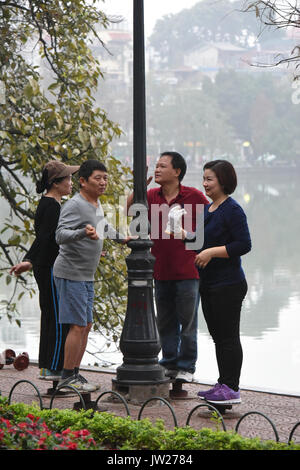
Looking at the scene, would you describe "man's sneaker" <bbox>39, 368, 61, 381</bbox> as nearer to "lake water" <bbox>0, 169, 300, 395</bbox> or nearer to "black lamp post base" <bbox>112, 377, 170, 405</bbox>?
"black lamp post base" <bbox>112, 377, 170, 405</bbox>

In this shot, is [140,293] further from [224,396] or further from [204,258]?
[224,396]

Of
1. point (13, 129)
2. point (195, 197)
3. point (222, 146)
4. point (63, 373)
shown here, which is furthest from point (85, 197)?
point (222, 146)

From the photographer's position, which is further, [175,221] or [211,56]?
[211,56]

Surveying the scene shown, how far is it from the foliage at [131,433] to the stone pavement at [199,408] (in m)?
0.50

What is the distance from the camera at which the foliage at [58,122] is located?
8.60 metres

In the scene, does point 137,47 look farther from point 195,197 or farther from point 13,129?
point 13,129

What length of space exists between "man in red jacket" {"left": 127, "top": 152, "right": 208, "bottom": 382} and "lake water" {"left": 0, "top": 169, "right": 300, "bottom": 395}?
1.85 feet

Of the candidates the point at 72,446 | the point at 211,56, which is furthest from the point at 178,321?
the point at 211,56

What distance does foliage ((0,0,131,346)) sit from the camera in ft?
28.2

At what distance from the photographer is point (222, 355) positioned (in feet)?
19.1

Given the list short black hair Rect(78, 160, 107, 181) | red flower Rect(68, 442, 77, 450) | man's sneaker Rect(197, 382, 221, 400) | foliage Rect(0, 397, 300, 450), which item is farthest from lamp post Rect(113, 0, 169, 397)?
red flower Rect(68, 442, 77, 450)

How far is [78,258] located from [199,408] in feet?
4.13

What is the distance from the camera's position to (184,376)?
6469 millimetres

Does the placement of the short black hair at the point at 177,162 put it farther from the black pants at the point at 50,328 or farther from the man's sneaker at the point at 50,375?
the man's sneaker at the point at 50,375
